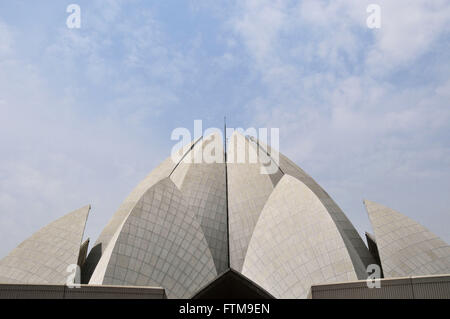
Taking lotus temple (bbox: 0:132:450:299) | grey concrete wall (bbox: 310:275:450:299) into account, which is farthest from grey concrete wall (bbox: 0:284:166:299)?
grey concrete wall (bbox: 310:275:450:299)

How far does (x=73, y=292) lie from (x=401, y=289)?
8347 millimetres

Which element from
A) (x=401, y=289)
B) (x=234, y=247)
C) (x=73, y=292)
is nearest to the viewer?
(x=401, y=289)

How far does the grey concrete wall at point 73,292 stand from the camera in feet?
32.0

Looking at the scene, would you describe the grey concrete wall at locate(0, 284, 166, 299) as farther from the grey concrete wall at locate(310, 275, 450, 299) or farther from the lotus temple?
the grey concrete wall at locate(310, 275, 450, 299)

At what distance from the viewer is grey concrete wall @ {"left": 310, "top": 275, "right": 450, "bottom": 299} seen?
919 cm

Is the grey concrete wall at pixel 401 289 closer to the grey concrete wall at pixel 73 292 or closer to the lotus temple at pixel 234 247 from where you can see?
the lotus temple at pixel 234 247

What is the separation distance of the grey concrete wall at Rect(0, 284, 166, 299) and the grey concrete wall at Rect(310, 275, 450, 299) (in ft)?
16.6

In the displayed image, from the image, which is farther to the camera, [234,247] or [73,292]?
[234,247]

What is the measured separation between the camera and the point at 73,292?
10.0 m

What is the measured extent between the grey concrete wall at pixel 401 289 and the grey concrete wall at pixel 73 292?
16.6 ft

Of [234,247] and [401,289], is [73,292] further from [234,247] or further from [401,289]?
[401,289]

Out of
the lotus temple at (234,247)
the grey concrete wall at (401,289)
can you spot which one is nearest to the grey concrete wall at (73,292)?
the lotus temple at (234,247)

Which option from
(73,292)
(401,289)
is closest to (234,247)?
(73,292)
